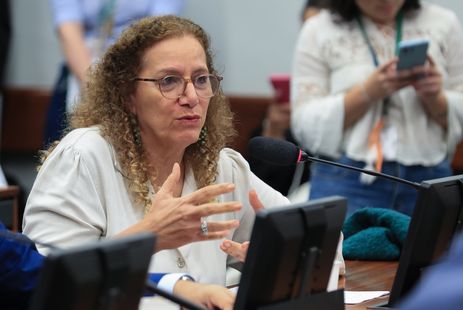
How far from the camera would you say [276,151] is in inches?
102

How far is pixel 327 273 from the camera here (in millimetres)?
2053

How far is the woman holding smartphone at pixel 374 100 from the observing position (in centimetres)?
389

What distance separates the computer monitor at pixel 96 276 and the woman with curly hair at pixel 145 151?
0.75 meters

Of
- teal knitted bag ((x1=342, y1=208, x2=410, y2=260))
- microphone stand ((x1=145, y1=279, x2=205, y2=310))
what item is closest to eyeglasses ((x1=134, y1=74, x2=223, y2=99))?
teal knitted bag ((x1=342, y1=208, x2=410, y2=260))

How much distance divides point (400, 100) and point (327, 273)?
2.02 meters

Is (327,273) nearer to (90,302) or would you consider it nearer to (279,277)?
(279,277)

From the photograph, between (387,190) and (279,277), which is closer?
(279,277)

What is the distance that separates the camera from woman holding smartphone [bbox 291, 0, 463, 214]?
3.89 metres

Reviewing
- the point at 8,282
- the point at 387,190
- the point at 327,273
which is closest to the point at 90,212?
the point at 8,282

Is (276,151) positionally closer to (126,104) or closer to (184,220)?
(184,220)

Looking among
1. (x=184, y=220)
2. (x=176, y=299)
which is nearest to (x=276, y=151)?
(x=184, y=220)

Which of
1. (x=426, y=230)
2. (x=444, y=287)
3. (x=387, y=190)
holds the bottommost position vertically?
(x=387, y=190)

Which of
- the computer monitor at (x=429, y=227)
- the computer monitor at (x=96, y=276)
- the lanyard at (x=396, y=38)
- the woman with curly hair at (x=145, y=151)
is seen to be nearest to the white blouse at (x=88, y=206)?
the woman with curly hair at (x=145, y=151)

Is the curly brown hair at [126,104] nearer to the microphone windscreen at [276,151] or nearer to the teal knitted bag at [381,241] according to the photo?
the microphone windscreen at [276,151]
